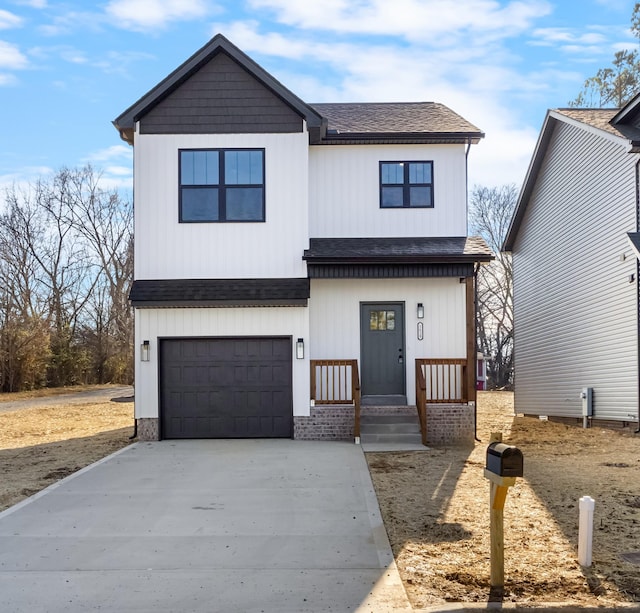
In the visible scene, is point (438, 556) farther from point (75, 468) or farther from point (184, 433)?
point (184, 433)

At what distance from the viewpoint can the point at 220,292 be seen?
14875mm

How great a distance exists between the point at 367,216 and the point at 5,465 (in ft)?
27.7

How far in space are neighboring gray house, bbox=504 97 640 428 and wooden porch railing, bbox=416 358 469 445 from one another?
3.70m

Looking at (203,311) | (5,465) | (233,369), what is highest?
(203,311)

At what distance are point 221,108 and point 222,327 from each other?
436 cm

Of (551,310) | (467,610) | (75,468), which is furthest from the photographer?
(551,310)

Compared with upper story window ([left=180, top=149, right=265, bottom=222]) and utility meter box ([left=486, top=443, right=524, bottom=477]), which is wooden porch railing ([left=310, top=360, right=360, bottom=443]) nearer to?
upper story window ([left=180, top=149, right=265, bottom=222])

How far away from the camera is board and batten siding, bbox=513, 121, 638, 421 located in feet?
54.4

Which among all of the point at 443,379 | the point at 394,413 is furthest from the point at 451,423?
the point at 394,413

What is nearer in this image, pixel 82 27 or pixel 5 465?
pixel 5 465

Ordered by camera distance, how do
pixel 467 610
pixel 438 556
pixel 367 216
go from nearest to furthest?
pixel 467 610 < pixel 438 556 < pixel 367 216

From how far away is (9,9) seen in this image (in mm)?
14141

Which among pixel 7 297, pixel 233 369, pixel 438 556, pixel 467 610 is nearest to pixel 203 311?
pixel 233 369

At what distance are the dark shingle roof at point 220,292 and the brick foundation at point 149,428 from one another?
88.1 inches
